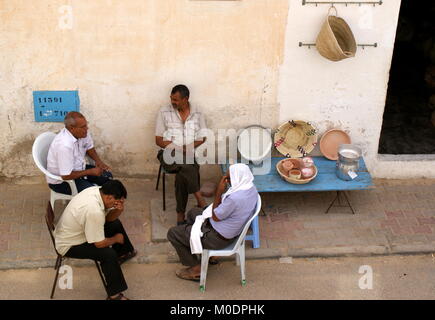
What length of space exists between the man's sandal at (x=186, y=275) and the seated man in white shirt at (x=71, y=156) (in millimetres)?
1349

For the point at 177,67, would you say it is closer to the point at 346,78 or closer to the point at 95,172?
the point at 95,172

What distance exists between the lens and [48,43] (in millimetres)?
6070

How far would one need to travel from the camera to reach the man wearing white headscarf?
16.6 ft

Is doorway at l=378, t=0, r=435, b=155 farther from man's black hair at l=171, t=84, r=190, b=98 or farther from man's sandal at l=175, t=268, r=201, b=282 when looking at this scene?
man's sandal at l=175, t=268, r=201, b=282

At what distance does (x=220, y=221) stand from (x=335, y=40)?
2293 mm

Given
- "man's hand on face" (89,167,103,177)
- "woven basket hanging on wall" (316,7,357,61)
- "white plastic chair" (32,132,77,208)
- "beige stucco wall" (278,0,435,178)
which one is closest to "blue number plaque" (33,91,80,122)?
"white plastic chair" (32,132,77,208)

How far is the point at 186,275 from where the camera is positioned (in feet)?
18.2

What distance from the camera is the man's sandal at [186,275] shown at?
18.1 ft

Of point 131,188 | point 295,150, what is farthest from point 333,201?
point 131,188

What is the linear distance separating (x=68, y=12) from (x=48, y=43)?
1.35ft

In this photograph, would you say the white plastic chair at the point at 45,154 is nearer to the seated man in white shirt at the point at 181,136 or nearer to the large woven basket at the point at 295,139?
the seated man in white shirt at the point at 181,136

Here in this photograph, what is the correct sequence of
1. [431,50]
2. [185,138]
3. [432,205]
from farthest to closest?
1. [431,50]
2. [432,205]
3. [185,138]

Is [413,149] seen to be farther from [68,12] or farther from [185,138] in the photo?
[68,12]

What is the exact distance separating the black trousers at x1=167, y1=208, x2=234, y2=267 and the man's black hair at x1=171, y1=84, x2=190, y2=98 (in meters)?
1.31
